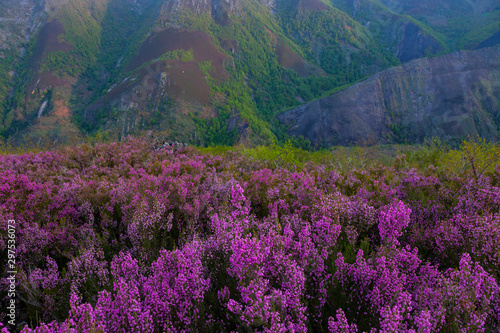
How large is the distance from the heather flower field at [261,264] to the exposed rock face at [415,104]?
9078 cm

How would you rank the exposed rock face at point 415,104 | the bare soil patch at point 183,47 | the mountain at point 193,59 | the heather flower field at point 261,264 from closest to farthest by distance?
1. the heather flower field at point 261,264
2. the exposed rock face at point 415,104
3. the mountain at point 193,59
4. the bare soil patch at point 183,47

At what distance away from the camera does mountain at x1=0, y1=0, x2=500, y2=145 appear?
102m

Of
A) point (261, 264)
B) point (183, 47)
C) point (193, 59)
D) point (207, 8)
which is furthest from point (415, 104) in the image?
point (207, 8)

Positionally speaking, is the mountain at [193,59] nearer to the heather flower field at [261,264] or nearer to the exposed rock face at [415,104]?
the exposed rock face at [415,104]

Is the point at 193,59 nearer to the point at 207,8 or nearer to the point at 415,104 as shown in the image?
the point at 207,8

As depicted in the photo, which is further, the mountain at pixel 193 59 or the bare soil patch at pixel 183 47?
the bare soil patch at pixel 183 47

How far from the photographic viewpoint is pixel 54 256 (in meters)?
3.66

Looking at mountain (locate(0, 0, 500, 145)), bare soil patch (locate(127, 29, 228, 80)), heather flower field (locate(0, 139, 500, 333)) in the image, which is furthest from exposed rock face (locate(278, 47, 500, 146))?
heather flower field (locate(0, 139, 500, 333))

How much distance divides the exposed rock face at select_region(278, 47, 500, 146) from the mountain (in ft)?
63.5

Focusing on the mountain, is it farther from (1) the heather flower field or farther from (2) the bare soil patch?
(1) the heather flower field

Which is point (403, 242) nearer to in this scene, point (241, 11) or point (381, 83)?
point (381, 83)

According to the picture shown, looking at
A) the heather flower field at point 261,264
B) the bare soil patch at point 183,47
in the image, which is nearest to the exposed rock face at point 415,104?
the bare soil patch at point 183,47

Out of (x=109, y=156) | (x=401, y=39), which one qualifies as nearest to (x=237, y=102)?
(x=109, y=156)

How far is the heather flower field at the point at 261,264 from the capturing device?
1.95 m
